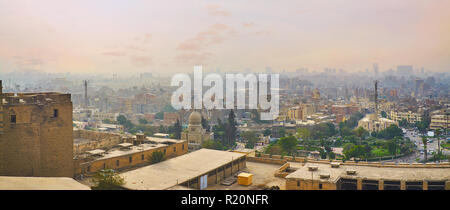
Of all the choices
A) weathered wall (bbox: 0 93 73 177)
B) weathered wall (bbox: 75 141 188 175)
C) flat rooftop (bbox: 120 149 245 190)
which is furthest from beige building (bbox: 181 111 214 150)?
weathered wall (bbox: 0 93 73 177)

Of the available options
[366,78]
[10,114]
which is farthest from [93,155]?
[366,78]

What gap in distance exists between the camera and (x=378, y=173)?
7.73 metres

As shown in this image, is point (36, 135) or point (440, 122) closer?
point (36, 135)

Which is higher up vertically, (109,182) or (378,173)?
(109,182)

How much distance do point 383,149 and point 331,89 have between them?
5992 centimetres

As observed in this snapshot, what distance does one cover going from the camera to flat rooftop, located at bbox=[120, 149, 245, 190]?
263 inches

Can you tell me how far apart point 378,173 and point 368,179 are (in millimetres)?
540

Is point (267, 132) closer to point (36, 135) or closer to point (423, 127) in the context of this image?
point (423, 127)

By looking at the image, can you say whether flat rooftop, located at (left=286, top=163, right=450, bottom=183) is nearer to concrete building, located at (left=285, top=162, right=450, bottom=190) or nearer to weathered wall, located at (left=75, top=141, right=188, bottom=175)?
concrete building, located at (left=285, top=162, right=450, bottom=190)

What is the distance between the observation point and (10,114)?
6.58 metres

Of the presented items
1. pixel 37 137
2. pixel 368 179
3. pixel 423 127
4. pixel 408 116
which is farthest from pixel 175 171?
pixel 408 116

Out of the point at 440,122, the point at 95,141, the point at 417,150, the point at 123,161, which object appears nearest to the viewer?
the point at 123,161
